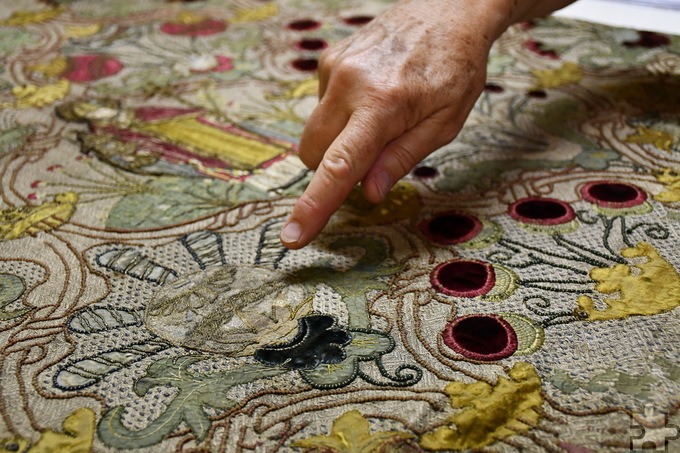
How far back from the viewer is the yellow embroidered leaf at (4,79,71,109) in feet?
3.06

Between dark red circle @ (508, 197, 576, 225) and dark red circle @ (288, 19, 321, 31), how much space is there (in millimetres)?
574

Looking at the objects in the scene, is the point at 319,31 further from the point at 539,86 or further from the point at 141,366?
the point at 141,366

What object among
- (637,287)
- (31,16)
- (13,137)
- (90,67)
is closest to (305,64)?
(90,67)

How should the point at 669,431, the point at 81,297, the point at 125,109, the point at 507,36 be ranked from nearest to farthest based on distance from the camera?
the point at 669,431, the point at 81,297, the point at 125,109, the point at 507,36

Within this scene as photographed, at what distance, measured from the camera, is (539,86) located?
3.12 feet

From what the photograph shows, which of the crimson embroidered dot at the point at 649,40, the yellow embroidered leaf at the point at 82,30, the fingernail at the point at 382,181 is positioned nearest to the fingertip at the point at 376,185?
the fingernail at the point at 382,181

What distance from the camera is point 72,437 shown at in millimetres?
489

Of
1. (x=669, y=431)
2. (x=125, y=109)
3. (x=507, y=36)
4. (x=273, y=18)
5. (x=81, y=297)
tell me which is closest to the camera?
(x=669, y=431)

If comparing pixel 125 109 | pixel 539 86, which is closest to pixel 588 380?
pixel 539 86

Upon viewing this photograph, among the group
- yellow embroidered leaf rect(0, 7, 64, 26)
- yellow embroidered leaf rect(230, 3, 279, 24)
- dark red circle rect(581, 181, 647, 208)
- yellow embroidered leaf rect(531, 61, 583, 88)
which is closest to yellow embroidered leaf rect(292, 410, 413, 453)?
dark red circle rect(581, 181, 647, 208)

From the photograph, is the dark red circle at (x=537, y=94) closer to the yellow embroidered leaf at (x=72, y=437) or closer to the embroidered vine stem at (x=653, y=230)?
the embroidered vine stem at (x=653, y=230)

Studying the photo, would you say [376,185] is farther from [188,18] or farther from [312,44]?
[188,18]

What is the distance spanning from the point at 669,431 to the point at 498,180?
35cm

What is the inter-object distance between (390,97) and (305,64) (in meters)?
0.42
